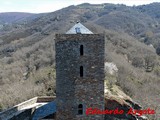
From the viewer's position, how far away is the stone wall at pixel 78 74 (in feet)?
63.2

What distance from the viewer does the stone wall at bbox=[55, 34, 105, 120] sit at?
19.2m

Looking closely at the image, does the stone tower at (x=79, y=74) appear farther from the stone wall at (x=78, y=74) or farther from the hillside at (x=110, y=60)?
the hillside at (x=110, y=60)

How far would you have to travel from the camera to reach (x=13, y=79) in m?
54.8

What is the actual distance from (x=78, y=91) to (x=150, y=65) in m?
47.6

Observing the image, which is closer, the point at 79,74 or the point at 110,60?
the point at 79,74

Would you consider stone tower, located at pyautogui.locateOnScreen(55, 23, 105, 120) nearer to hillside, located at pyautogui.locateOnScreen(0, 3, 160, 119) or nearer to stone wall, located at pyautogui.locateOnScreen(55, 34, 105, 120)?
stone wall, located at pyautogui.locateOnScreen(55, 34, 105, 120)

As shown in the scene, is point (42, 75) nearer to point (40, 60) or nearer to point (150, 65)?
point (40, 60)

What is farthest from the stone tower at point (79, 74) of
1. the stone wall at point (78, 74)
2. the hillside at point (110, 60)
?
the hillside at point (110, 60)

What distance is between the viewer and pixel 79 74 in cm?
1952

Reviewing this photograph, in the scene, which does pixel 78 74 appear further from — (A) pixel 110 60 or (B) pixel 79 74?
(A) pixel 110 60

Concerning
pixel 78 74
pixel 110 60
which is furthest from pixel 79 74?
pixel 110 60

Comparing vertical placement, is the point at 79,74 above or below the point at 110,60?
above

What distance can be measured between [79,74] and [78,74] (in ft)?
0.22

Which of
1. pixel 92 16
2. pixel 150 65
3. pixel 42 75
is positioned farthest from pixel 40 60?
pixel 92 16
